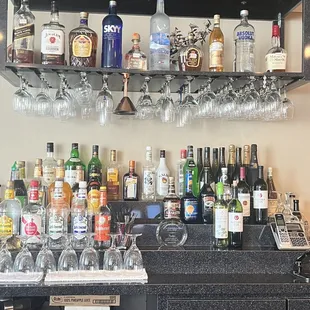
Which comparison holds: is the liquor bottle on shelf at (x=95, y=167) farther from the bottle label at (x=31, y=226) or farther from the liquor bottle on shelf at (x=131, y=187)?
the bottle label at (x=31, y=226)

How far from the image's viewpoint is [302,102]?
2.41 m

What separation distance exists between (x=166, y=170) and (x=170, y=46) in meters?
0.61

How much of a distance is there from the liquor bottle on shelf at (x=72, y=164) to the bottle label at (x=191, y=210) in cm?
54

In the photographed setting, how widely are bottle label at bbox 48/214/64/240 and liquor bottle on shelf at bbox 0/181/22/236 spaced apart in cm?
16

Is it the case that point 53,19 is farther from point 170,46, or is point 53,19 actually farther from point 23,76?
point 170,46

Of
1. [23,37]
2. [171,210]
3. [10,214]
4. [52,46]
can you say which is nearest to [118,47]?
[52,46]

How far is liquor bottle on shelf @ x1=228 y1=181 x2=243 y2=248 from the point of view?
1.94m

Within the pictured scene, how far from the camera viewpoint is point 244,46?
2154 millimetres

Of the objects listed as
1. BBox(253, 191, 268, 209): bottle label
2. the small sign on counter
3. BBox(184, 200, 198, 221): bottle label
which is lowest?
the small sign on counter

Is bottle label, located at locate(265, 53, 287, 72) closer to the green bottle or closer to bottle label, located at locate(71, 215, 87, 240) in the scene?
the green bottle

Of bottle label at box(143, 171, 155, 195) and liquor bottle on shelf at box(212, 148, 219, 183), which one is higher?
liquor bottle on shelf at box(212, 148, 219, 183)

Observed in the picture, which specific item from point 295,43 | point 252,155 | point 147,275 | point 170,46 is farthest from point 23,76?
point 295,43

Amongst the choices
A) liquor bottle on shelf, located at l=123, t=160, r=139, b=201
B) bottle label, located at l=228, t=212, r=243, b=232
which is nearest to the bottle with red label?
liquor bottle on shelf, located at l=123, t=160, r=139, b=201

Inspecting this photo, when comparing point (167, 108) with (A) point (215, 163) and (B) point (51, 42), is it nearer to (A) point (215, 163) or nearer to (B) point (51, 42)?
(A) point (215, 163)
